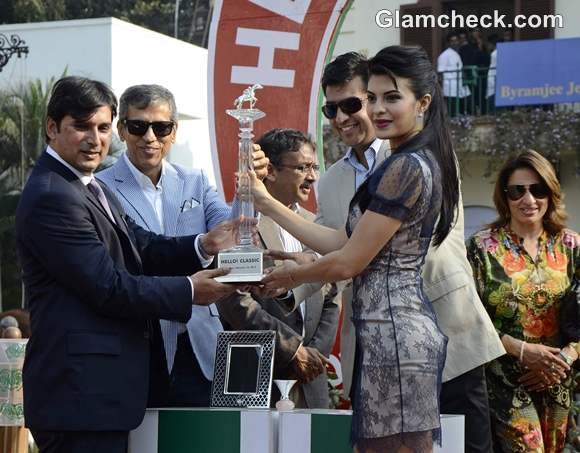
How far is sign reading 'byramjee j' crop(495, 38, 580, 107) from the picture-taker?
16.6m

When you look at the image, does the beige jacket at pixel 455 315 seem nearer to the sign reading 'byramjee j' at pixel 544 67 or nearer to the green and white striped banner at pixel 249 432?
the green and white striped banner at pixel 249 432

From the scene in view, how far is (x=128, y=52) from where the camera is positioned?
1620 cm

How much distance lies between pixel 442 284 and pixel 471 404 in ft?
1.59

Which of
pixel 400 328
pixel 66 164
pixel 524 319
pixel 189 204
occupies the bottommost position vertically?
pixel 524 319

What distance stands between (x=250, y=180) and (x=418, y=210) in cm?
76

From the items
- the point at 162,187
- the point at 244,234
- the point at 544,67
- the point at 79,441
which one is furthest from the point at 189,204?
the point at 544,67

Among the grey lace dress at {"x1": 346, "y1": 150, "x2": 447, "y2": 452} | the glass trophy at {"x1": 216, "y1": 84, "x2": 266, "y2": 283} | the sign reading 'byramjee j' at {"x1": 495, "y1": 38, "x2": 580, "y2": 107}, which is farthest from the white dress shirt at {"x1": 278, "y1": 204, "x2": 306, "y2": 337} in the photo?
the sign reading 'byramjee j' at {"x1": 495, "y1": 38, "x2": 580, "y2": 107}

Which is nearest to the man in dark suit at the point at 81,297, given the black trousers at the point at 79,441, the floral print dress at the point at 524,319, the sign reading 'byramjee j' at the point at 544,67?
the black trousers at the point at 79,441

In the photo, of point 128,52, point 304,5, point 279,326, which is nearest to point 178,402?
point 279,326

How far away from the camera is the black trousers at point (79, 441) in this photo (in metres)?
3.74

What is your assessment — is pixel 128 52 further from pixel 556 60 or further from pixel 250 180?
pixel 250 180

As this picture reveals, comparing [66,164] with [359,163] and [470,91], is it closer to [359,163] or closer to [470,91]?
[359,163]

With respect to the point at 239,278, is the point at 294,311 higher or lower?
lower

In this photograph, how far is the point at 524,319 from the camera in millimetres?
5117
